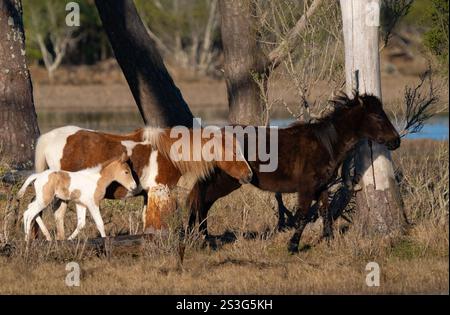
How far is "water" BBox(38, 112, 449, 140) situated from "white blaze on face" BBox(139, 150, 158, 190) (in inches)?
604

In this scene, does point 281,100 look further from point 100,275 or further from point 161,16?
point 161,16

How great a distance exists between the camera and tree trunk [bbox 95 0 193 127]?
1722 centimetres

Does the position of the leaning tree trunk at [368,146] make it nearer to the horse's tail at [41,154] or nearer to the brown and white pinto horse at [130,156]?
the brown and white pinto horse at [130,156]

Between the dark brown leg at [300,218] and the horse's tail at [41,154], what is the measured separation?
3041mm

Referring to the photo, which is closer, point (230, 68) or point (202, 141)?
point (202, 141)

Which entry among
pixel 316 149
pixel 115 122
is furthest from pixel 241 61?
pixel 115 122

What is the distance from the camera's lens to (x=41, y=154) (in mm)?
12133

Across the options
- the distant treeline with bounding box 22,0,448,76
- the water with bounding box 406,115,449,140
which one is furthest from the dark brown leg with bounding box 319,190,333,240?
the distant treeline with bounding box 22,0,448,76

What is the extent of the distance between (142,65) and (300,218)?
6477mm

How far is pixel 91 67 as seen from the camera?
59469mm

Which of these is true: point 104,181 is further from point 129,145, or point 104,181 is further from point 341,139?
point 341,139

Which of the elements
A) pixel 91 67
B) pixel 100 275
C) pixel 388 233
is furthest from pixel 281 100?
pixel 91 67

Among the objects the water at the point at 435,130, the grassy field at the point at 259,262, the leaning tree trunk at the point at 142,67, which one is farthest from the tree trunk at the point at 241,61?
the water at the point at 435,130
